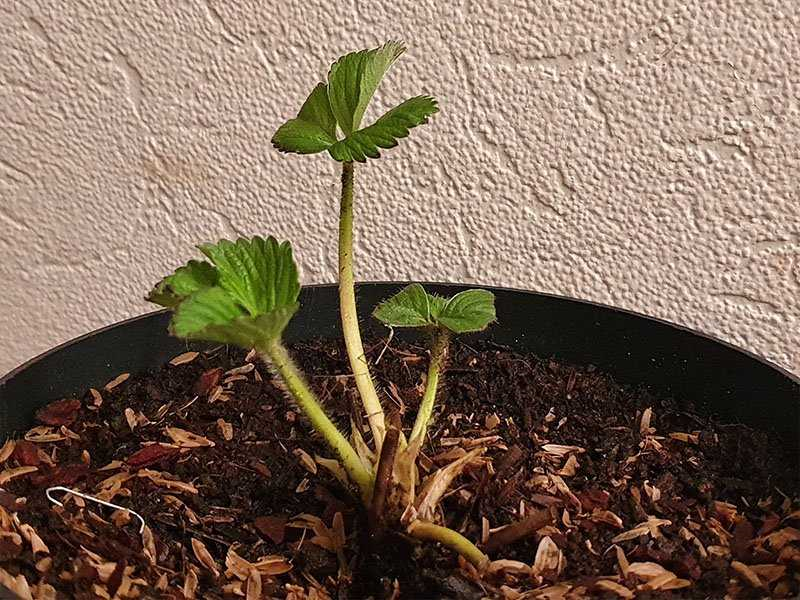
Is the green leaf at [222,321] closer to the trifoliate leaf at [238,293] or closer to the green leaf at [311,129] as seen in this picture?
the trifoliate leaf at [238,293]

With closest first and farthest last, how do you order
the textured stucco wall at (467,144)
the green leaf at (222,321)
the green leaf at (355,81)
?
the green leaf at (222,321) → the green leaf at (355,81) → the textured stucco wall at (467,144)

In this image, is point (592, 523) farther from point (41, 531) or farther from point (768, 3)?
point (768, 3)

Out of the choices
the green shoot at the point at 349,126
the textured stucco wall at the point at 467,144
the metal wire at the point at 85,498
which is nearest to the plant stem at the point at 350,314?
the green shoot at the point at 349,126

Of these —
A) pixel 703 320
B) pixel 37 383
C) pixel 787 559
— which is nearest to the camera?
pixel 787 559

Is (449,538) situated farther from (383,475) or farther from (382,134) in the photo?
(382,134)

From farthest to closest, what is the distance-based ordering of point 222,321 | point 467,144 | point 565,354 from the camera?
point 467,144
point 565,354
point 222,321

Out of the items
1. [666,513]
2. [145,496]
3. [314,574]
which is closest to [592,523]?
[666,513]

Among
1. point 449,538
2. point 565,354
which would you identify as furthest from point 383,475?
point 565,354
